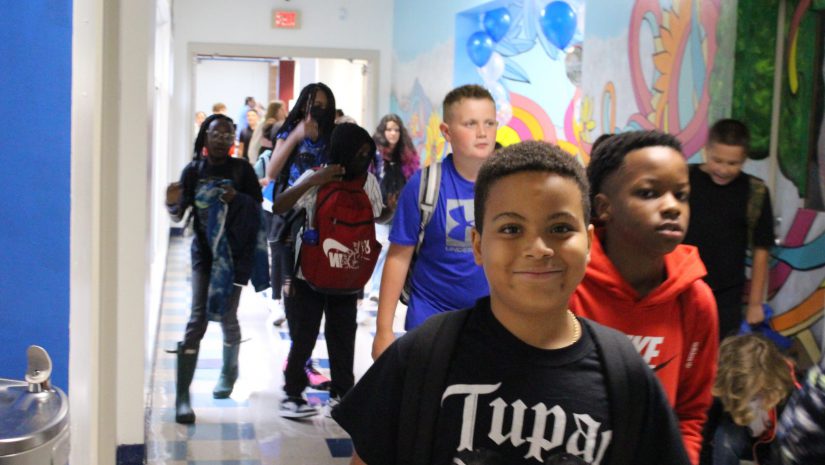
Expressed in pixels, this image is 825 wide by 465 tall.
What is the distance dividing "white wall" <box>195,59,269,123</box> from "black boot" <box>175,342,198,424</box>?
22.5m

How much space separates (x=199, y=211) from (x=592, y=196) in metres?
3.19

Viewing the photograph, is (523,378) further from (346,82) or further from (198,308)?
(346,82)

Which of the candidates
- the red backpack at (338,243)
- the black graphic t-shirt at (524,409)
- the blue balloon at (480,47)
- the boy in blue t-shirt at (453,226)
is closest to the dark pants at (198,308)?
the red backpack at (338,243)

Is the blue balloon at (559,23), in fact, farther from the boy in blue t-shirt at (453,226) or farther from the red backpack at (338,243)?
the boy in blue t-shirt at (453,226)

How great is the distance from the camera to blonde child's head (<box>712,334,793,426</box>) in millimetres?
3963

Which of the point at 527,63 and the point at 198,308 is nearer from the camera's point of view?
the point at 198,308

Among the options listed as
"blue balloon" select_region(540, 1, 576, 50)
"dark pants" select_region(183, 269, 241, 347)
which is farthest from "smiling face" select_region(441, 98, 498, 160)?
"blue balloon" select_region(540, 1, 576, 50)

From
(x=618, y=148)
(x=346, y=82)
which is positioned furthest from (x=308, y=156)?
(x=346, y=82)

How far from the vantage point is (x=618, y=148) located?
7.97ft

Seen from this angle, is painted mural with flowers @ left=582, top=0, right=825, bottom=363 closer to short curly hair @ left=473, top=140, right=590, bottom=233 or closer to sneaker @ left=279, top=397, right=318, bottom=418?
sneaker @ left=279, top=397, right=318, bottom=418

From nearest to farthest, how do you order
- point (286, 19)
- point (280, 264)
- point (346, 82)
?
point (280, 264), point (286, 19), point (346, 82)

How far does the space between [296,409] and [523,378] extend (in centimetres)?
412

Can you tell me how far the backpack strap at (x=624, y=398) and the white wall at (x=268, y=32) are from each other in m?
13.8

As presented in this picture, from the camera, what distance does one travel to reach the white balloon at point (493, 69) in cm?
1080
